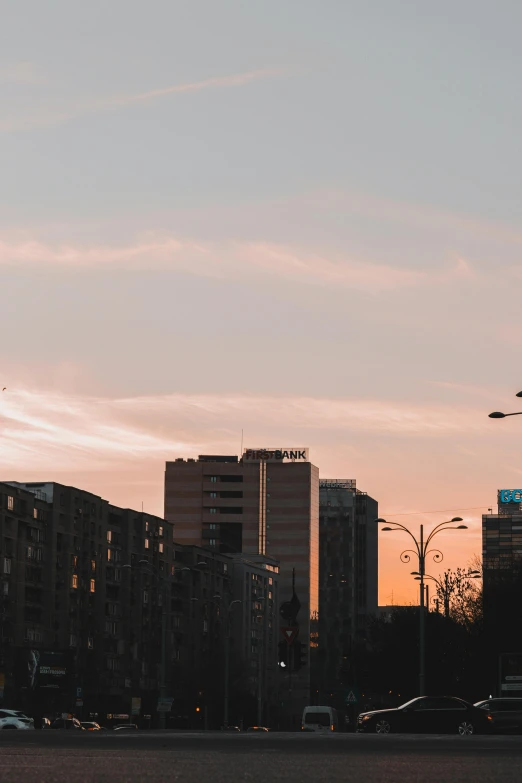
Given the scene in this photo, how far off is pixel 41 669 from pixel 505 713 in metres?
73.5

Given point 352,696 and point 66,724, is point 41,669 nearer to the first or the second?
point 66,724

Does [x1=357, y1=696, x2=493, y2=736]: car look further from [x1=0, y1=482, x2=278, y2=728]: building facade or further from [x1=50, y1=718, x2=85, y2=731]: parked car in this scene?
[x1=0, y1=482, x2=278, y2=728]: building facade

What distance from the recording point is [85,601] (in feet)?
420

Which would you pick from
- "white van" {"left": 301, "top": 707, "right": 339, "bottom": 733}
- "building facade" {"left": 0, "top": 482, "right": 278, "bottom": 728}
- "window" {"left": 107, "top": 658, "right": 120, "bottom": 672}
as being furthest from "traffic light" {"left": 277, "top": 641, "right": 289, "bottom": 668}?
"window" {"left": 107, "top": 658, "right": 120, "bottom": 672}

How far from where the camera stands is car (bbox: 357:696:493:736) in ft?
148

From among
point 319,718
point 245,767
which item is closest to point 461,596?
point 319,718

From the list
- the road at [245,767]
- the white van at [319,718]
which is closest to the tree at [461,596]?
the white van at [319,718]

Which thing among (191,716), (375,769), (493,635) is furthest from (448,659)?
(375,769)

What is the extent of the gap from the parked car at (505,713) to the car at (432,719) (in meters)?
3.34

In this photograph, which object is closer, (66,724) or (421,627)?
(421,627)

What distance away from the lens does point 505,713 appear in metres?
49.9

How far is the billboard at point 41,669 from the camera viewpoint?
115625mm

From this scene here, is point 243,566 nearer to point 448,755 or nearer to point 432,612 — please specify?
point 432,612

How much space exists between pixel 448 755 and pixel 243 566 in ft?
516
